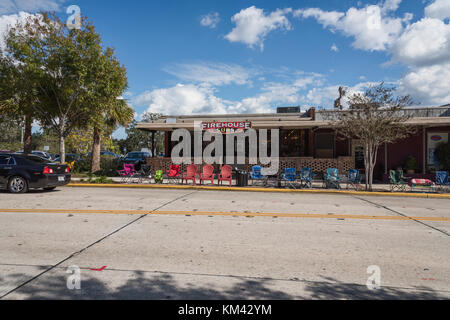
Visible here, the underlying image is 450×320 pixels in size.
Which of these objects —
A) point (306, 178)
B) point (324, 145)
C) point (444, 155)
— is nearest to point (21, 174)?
point (306, 178)

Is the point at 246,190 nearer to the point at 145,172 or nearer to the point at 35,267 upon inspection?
the point at 145,172

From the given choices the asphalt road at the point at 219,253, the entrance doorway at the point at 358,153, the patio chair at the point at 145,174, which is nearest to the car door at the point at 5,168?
the asphalt road at the point at 219,253

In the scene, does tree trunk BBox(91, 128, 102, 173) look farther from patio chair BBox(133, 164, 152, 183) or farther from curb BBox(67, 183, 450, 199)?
curb BBox(67, 183, 450, 199)

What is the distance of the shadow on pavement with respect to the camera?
326cm

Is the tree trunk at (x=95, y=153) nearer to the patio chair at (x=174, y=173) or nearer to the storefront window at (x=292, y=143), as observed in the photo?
the patio chair at (x=174, y=173)

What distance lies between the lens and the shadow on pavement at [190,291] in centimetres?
326

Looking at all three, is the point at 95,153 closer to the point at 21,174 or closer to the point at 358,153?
the point at 21,174

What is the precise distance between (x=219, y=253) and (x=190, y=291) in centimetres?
142

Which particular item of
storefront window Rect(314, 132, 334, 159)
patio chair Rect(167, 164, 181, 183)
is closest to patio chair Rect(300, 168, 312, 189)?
storefront window Rect(314, 132, 334, 159)

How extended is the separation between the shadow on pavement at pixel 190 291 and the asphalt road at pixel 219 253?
0.04ft

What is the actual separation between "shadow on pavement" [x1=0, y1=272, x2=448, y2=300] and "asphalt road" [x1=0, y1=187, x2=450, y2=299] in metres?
0.01
